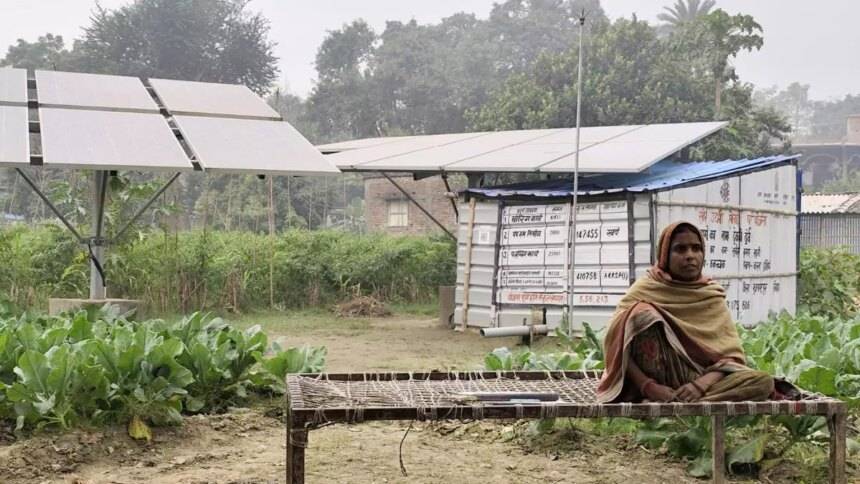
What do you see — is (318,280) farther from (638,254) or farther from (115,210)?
(638,254)

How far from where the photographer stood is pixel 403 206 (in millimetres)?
26750

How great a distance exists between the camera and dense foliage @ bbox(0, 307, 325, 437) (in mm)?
5906

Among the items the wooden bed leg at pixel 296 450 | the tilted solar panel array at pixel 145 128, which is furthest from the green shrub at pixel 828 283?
the wooden bed leg at pixel 296 450

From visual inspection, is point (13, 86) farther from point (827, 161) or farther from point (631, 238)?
point (827, 161)

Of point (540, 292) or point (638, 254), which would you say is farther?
point (540, 292)

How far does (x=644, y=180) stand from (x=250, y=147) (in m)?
5.89

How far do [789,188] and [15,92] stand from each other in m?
10.5

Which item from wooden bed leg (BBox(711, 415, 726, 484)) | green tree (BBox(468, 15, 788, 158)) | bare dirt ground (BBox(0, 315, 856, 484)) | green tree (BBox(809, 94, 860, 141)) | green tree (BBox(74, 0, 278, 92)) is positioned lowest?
bare dirt ground (BBox(0, 315, 856, 484))

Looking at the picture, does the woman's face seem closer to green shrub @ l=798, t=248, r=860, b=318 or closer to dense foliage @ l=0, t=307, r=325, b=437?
dense foliage @ l=0, t=307, r=325, b=437

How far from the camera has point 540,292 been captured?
509 inches

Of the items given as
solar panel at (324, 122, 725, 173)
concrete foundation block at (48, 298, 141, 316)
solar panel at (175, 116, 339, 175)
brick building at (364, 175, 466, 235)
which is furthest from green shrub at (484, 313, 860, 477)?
brick building at (364, 175, 466, 235)

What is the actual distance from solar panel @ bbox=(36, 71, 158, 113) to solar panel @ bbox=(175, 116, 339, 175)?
62cm

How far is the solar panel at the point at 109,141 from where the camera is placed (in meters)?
8.41

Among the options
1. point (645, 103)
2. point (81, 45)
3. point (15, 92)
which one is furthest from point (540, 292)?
point (81, 45)
